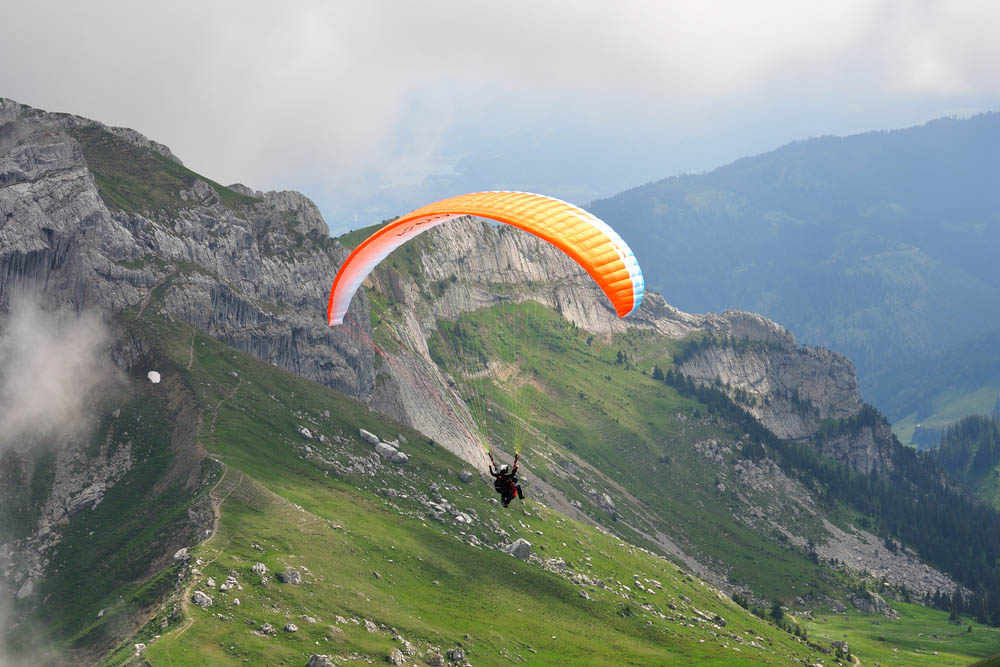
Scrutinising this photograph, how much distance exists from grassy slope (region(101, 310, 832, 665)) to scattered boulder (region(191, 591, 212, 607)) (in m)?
0.65

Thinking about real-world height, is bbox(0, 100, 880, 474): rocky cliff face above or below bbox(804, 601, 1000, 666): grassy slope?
above

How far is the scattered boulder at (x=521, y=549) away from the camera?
402 feet

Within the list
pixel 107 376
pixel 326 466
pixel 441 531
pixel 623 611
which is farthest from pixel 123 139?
pixel 623 611

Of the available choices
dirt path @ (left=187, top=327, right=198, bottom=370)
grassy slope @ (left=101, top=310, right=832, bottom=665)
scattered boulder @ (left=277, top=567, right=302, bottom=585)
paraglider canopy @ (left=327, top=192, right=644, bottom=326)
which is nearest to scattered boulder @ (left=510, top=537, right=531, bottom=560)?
grassy slope @ (left=101, top=310, right=832, bottom=665)

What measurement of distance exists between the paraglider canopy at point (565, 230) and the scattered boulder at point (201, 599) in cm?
3562

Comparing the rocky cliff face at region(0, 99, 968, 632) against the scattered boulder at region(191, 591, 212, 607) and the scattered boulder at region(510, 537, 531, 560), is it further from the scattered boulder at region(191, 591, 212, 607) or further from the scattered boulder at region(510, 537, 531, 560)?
the scattered boulder at region(510, 537, 531, 560)

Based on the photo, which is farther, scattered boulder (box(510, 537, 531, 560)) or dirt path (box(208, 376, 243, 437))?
scattered boulder (box(510, 537, 531, 560))

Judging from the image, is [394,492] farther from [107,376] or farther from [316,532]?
[107,376]

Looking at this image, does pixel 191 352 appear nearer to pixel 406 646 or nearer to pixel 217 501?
pixel 217 501

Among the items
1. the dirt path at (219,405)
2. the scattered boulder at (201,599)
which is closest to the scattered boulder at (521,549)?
the dirt path at (219,405)

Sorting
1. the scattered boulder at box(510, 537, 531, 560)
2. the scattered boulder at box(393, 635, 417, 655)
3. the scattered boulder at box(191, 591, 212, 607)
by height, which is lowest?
the scattered boulder at box(191, 591, 212, 607)

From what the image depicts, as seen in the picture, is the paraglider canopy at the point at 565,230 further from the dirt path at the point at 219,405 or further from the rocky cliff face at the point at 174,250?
the rocky cliff face at the point at 174,250

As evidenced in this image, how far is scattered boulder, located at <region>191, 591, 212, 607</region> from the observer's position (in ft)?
265

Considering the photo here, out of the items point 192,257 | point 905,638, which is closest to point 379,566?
point 192,257
